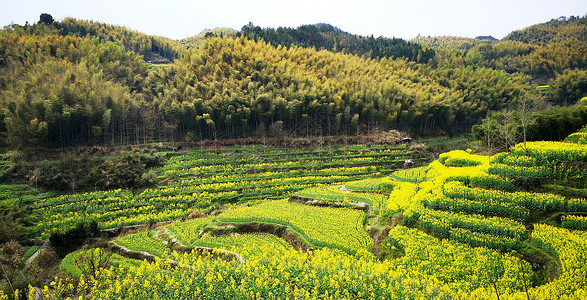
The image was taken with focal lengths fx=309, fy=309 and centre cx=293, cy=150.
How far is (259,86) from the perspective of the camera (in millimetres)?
51219

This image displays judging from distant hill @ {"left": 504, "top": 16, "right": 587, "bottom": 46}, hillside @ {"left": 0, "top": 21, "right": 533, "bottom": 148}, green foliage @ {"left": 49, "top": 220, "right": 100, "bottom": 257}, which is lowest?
green foliage @ {"left": 49, "top": 220, "right": 100, "bottom": 257}

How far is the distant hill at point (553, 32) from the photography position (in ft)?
315

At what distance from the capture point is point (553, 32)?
10594cm

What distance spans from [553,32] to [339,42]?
77.2 m

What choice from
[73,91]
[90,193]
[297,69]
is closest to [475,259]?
[90,193]

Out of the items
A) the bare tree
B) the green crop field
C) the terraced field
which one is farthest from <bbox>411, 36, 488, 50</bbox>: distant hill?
the bare tree

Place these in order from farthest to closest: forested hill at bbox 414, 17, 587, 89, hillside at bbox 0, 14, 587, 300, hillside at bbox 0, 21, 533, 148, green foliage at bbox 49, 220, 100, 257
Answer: forested hill at bbox 414, 17, 587, 89 → hillside at bbox 0, 21, 533, 148 → green foliage at bbox 49, 220, 100, 257 → hillside at bbox 0, 14, 587, 300

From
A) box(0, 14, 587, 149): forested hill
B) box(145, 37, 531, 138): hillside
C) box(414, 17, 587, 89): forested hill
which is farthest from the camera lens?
box(414, 17, 587, 89): forested hill

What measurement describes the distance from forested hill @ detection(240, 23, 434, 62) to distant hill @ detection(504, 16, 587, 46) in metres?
51.3

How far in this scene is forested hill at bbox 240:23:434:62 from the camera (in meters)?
80.4

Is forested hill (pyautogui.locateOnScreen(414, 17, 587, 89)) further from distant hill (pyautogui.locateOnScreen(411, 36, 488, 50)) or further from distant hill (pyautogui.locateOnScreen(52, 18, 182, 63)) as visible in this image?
distant hill (pyautogui.locateOnScreen(52, 18, 182, 63))

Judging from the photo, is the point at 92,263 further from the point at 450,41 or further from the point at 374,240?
the point at 450,41

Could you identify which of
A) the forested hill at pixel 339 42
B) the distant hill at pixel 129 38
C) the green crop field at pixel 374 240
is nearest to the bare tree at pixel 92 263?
the green crop field at pixel 374 240

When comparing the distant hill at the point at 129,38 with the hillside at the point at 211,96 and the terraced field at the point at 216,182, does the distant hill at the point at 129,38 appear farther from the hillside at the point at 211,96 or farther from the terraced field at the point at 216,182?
the terraced field at the point at 216,182
